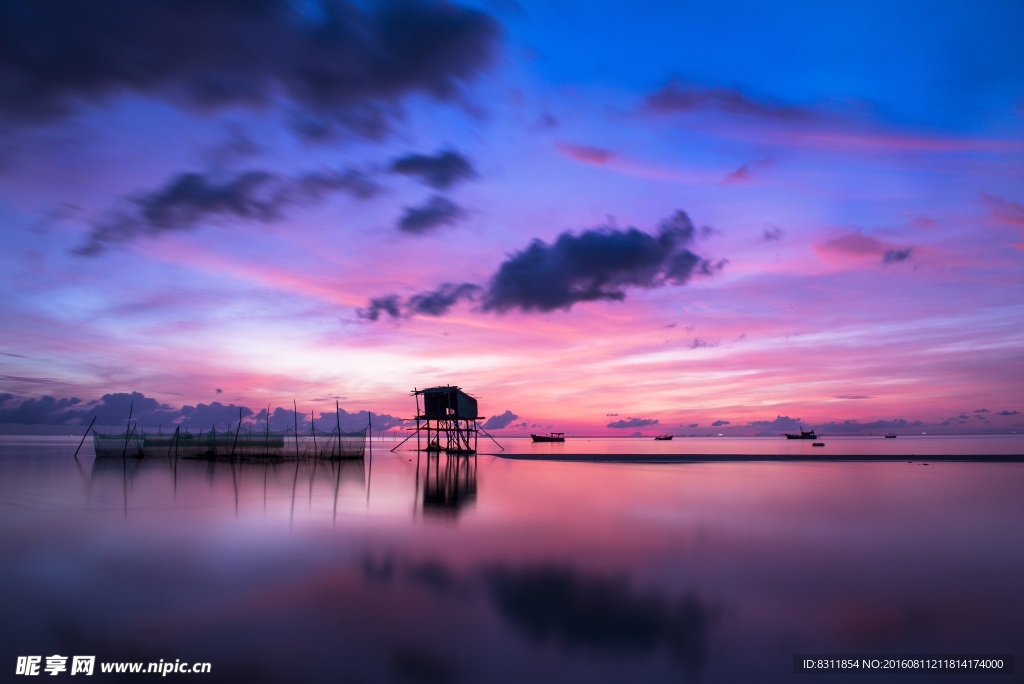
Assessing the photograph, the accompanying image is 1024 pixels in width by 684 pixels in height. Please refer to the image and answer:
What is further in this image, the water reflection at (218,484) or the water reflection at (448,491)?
the water reflection at (218,484)

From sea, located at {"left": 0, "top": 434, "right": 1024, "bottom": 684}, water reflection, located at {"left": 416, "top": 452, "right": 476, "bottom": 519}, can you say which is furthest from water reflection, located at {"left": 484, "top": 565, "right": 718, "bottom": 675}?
water reflection, located at {"left": 416, "top": 452, "right": 476, "bottom": 519}

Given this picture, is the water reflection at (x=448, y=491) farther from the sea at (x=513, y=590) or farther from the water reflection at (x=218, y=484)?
the water reflection at (x=218, y=484)

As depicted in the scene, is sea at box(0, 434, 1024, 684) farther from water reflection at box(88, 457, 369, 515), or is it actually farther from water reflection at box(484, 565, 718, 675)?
water reflection at box(88, 457, 369, 515)

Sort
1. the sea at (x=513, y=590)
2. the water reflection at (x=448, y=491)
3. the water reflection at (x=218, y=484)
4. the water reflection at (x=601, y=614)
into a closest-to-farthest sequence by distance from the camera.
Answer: the sea at (x=513, y=590) < the water reflection at (x=601, y=614) < the water reflection at (x=448, y=491) < the water reflection at (x=218, y=484)

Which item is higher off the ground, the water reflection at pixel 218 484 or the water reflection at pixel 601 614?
the water reflection at pixel 601 614

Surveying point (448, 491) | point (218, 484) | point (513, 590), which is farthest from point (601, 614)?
point (218, 484)

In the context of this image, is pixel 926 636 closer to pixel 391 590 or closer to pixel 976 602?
pixel 976 602

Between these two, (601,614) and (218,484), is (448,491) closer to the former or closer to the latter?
(218,484)

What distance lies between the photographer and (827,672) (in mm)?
8594

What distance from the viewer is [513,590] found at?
12672 mm

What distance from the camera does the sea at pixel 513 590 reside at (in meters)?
8.84

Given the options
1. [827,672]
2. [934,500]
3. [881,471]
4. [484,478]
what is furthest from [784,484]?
[827,672]

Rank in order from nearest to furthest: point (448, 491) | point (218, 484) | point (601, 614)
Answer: point (601, 614), point (448, 491), point (218, 484)

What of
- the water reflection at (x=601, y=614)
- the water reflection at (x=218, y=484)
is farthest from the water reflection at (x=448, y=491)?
the water reflection at (x=601, y=614)
